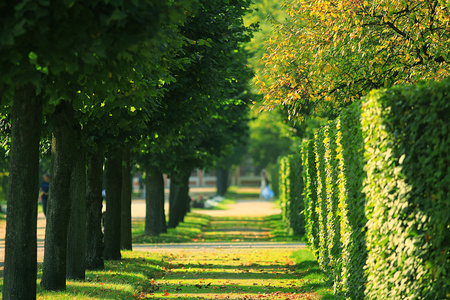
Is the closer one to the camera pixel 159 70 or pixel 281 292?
pixel 159 70

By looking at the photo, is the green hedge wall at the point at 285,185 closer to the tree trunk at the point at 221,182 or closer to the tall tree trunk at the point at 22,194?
the tall tree trunk at the point at 22,194

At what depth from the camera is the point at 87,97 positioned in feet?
30.2

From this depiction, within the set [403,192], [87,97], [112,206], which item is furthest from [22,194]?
[112,206]

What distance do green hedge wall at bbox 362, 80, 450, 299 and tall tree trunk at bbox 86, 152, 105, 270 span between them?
26.6ft

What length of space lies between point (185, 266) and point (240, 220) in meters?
22.2

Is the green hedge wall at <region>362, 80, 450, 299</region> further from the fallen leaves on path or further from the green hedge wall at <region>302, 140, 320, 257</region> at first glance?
the green hedge wall at <region>302, 140, 320, 257</region>

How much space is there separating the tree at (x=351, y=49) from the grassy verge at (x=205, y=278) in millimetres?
3190

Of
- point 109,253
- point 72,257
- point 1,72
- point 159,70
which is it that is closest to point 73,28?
point 1,72

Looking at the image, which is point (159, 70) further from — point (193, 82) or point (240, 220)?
point (240, 220)

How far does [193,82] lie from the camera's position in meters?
13.8

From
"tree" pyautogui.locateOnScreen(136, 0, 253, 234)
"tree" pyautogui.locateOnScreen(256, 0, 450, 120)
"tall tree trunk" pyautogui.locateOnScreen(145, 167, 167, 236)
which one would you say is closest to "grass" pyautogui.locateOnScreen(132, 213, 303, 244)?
"tall tree trunk" pyautogui.locateOnScreen(145, 167, 167, 236)

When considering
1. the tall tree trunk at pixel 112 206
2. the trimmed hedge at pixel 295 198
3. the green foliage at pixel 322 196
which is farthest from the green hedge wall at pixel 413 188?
the trimmed hedge at pixel 295 198

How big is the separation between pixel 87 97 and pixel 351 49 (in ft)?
17.0

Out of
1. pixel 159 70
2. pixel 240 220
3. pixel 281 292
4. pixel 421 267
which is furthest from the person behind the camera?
pixel 240 220
